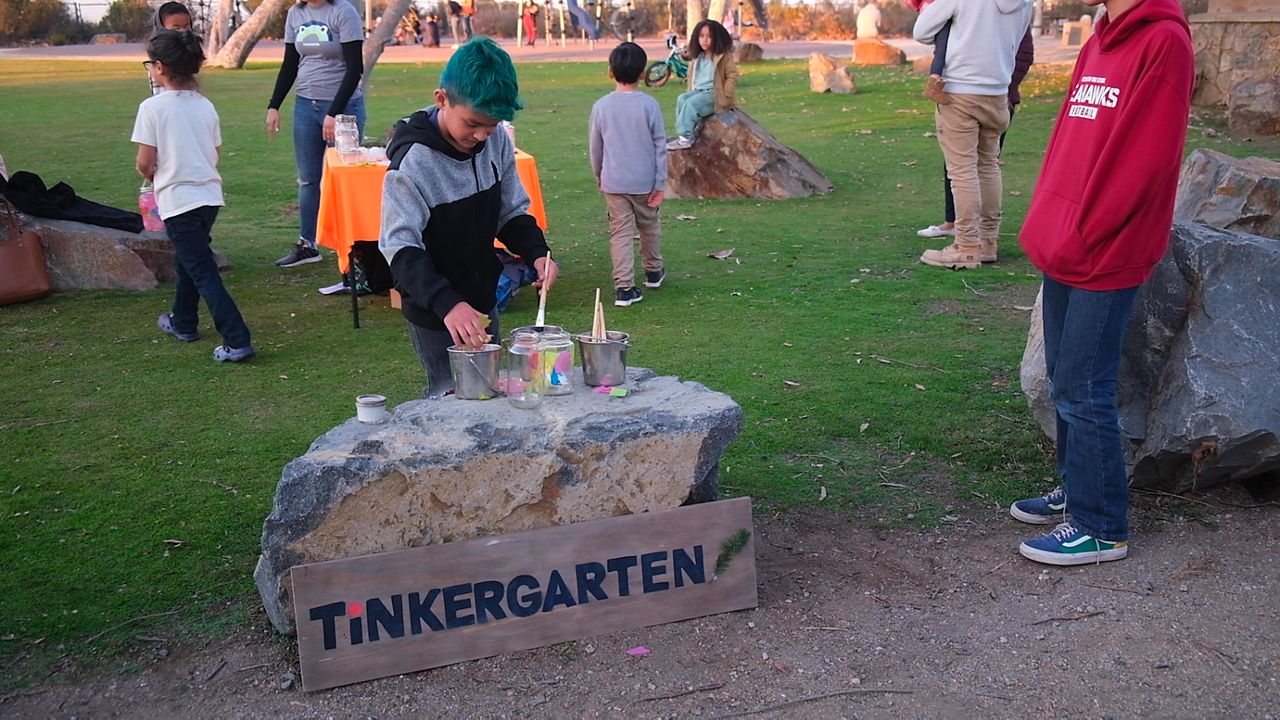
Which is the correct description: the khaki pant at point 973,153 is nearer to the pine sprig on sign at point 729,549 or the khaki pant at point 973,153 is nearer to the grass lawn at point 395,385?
the grass lawn at point 395,385

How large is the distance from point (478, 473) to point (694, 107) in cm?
883

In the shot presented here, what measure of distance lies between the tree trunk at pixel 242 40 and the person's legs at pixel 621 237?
24.0 metres

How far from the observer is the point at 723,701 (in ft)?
10.2

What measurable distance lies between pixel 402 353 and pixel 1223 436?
418 centimetres

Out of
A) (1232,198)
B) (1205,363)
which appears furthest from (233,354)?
(1232,198)

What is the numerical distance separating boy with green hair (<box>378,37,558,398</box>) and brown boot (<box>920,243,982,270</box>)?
494cm

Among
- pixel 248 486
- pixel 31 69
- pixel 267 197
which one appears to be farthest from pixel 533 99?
pixel 248 486

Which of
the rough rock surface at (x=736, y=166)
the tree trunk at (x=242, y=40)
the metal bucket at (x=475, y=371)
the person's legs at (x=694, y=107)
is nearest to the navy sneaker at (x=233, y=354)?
the metal bucket at (x=475, y=371)

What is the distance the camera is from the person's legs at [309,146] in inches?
307

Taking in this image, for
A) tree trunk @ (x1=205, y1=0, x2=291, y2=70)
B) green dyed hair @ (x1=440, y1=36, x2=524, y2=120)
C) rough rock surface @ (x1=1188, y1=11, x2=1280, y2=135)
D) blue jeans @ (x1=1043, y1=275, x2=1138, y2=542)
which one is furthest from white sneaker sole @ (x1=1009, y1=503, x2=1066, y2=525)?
tree trunk @ (x1=205, y1=0, x2=291, y2=70)

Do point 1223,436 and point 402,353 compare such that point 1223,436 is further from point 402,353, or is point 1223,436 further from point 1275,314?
point 402,353

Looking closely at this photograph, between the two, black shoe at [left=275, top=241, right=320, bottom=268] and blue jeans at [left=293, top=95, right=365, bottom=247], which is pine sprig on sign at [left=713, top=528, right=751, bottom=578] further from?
black shoe at [left=275, top=241, right=320, bottom=268]

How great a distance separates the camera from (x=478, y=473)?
3.26 meters

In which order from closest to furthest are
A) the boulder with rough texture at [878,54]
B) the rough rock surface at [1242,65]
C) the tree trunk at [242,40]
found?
the rough rock surface at [1242,65] < the boulder with rough texture at [878,54] < the tree trunk at [242,40]
